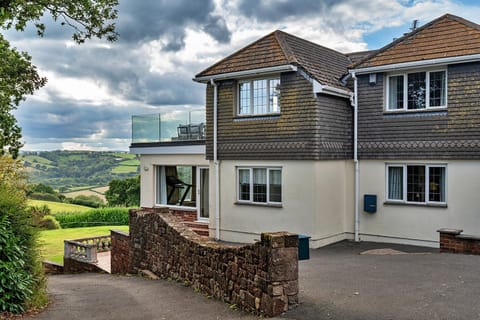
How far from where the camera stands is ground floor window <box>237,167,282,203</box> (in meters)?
16.3

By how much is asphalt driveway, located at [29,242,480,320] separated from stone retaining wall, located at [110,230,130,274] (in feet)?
8.83

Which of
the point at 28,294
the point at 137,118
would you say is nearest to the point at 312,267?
the point at 28,294

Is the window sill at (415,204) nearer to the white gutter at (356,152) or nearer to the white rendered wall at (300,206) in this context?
the white gutter at (356,152)

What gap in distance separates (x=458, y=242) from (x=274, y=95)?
7.39 metres

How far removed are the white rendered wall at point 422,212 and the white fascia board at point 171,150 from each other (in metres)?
6.64

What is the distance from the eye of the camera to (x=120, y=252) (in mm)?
16188

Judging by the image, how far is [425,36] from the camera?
15.5m

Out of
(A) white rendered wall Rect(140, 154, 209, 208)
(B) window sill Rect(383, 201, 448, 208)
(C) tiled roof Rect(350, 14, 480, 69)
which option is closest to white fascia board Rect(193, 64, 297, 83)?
(C) tiled roof Rect(350, 14, 480, 69)

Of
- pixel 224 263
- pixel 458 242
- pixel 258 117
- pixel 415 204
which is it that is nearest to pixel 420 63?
pixel 415 204

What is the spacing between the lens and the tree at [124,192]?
144 feet

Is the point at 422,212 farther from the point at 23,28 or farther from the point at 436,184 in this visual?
the point at 23,28

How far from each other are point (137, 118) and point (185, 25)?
643 centimetres

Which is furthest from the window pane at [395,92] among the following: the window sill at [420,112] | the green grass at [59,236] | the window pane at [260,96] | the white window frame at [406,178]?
the green grass at [59,236]

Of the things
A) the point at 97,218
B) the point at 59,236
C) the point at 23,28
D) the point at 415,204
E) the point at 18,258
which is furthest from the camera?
the point at 97,218
